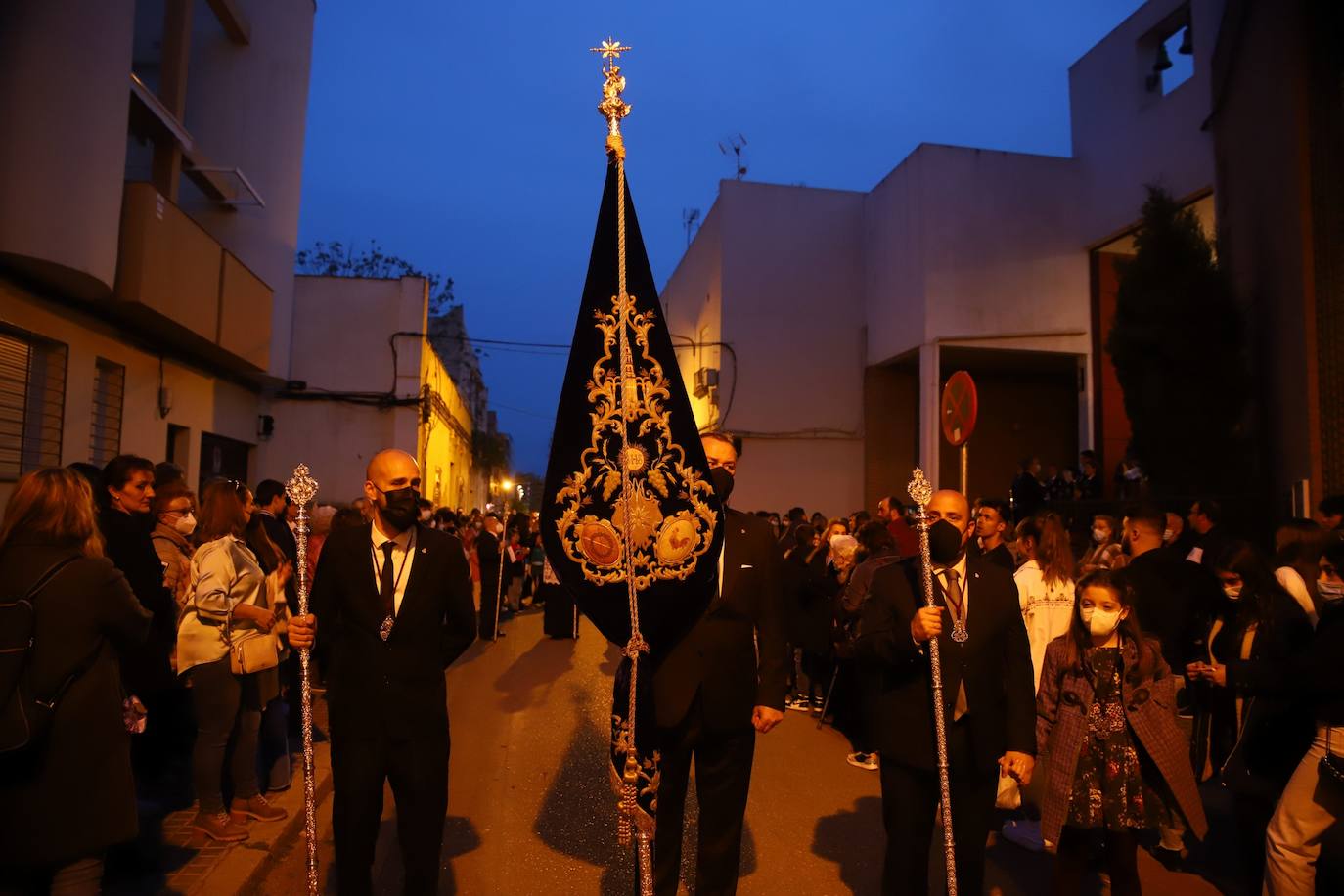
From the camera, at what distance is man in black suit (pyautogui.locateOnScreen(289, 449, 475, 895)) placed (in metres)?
4.21

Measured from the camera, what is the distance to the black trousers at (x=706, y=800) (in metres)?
4.17

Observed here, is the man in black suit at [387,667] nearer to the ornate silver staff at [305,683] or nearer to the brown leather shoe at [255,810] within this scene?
the ornate silver staff at [305,683]

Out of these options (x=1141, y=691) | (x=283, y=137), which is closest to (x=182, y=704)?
(x=1141, y=691)

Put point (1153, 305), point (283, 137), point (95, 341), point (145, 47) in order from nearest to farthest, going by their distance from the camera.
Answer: point (95, 341)
point (1153, 305)
point (145, 47)
point (283, 137)

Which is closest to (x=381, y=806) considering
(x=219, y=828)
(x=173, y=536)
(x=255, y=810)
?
(x=219, y=828)

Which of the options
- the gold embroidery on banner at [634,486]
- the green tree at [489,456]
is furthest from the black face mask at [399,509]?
the green tree at [489,456]

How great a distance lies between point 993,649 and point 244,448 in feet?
67.2

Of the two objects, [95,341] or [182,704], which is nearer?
[182,704]

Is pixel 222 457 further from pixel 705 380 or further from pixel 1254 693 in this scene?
pixel 1254 693

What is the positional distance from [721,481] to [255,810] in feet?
13.1

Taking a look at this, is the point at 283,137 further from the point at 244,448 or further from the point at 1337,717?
the point at 1337,717

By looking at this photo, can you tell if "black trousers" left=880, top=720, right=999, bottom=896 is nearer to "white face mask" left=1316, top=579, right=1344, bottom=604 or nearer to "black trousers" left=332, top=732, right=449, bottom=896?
"black trousers" left=332, top=732, right=449, bottom=896

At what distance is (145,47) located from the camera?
16641 millimetres

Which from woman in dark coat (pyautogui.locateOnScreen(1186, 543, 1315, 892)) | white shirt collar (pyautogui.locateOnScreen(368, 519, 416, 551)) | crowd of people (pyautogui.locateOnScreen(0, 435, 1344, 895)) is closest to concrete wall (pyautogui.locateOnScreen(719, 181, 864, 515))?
crowd of people (pyautogui.locateOnScreen(0, 435, 1344, 895))
